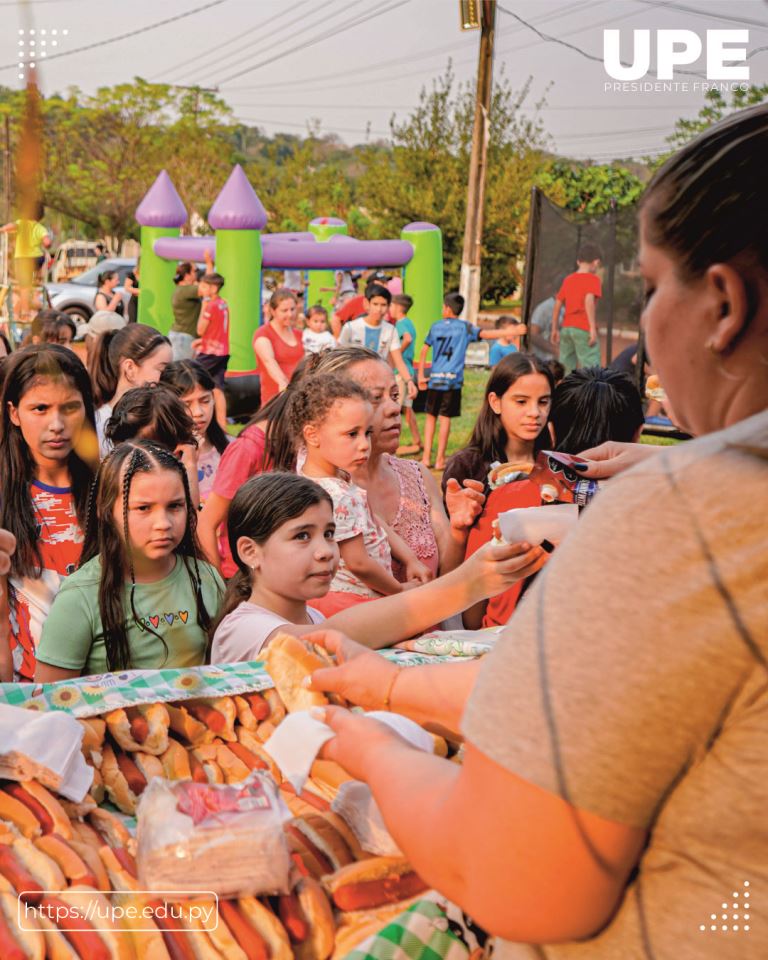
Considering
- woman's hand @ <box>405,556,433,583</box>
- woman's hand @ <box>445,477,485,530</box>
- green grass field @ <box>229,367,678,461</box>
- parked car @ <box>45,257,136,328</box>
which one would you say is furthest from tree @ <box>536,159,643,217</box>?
woman's hand @ <box>445,477,485,530</box>

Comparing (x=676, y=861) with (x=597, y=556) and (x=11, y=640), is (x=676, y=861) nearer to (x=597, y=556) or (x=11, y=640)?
(x=597, y=556)

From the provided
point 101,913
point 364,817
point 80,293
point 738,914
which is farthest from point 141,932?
point 80,293

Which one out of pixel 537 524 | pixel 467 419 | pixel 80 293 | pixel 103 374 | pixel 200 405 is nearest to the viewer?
pixel 537 524

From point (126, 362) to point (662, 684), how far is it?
13.8 ft

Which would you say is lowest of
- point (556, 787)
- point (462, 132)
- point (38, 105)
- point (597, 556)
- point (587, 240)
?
point (556, 787)

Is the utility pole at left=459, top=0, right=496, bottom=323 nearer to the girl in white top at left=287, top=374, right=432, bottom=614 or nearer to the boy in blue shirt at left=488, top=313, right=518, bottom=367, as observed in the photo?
the boy in blue shirt at left=488, top=313, right=518, bottom=367

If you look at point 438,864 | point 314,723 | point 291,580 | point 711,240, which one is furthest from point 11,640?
point 711,240

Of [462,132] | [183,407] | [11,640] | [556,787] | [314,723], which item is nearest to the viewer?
[556,787]

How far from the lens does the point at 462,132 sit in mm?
23641

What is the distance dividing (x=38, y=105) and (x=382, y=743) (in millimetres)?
770

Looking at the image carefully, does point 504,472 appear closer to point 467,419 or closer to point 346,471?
point 346,471

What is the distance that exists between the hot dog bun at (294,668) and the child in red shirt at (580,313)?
8191 millimetres

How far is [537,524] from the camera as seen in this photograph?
199 cm

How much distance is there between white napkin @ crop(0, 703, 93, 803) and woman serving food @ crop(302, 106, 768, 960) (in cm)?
67
